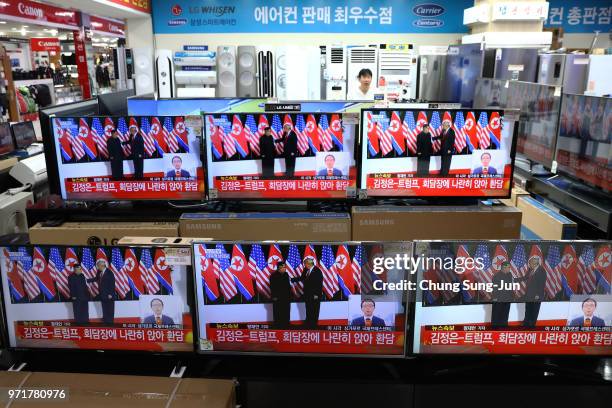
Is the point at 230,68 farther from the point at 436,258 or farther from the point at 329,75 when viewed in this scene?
the point at 436,258

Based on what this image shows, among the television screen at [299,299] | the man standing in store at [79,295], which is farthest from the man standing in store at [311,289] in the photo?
the man standing in store at [79,295]

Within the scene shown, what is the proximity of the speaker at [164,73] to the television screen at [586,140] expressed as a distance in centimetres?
617

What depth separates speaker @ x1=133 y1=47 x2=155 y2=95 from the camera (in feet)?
28.1

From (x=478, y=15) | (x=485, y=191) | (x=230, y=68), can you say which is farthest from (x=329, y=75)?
(x=485, y=191)

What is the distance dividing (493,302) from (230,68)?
23.8 ft

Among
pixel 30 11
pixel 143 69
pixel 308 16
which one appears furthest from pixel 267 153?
pixel 308 16

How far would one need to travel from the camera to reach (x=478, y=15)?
26.8 ft

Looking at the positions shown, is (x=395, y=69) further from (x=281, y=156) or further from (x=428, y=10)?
(x=281, y=156)

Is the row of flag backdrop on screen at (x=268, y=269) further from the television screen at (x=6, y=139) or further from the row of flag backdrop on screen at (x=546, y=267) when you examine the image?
the television screen at (x=6, y=139)

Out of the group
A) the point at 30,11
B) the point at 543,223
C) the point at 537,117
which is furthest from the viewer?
the point at 30,11

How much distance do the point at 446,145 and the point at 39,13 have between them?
727cm

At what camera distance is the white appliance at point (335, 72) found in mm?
7938

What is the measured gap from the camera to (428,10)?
31.4 feet

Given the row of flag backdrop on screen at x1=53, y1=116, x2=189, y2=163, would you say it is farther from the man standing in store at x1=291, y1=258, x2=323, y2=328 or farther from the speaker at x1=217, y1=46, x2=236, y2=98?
the speaker at x1=217, y1=46, x2=236, y2=98
